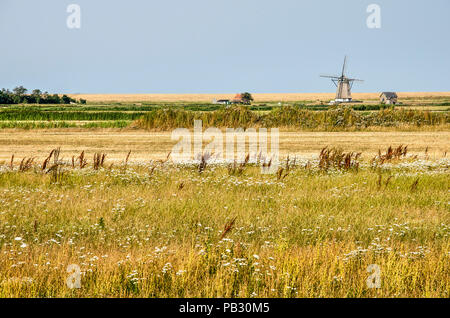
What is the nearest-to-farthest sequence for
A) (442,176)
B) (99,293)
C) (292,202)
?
(99,293), (292,202), (442,176)

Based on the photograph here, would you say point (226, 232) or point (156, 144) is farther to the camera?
point (156, 144)

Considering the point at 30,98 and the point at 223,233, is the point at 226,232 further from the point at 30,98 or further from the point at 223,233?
the point at 30,98

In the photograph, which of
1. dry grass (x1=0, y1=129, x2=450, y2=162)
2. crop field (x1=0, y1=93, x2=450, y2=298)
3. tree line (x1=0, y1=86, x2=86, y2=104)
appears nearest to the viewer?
crop field (x1=0, y1=93, x2=450, y2=298)

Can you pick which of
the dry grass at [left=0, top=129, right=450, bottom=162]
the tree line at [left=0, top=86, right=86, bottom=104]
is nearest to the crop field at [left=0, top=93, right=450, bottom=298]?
the dry grass at [left=0, top=129, right=450, bottom=162]

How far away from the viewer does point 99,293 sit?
19.6ft

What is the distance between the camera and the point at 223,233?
681 cm

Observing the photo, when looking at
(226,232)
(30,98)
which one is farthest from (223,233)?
(30,98)

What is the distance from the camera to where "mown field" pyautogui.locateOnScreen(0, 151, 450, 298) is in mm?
6199

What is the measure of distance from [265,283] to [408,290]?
1.95 metres

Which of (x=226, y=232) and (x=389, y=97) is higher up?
(x=389, y=97)

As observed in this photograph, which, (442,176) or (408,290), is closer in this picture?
(408,290)

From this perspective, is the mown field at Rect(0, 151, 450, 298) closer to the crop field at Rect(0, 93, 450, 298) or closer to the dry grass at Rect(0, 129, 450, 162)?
the crop field at Rect(0, 93, 450, 298)
